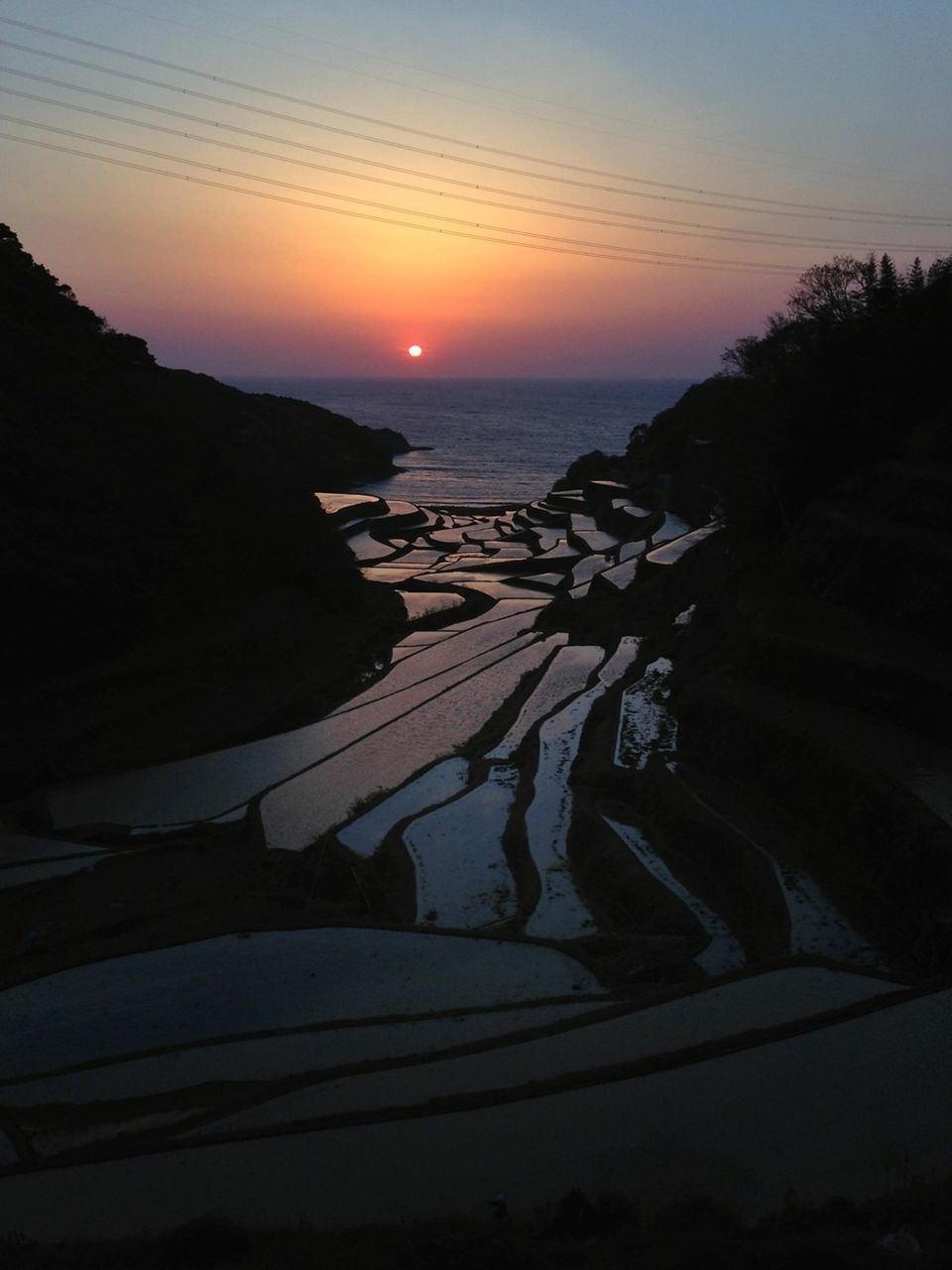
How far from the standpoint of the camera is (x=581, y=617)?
2469 cm

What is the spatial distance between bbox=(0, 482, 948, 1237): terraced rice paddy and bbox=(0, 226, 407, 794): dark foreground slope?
1.84m

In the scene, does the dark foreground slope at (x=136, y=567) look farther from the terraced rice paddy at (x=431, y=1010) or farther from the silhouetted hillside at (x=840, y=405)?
the silhouetted hillside at (x=840, y=405)

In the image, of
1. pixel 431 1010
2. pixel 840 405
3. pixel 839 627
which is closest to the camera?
pixel 431 1010

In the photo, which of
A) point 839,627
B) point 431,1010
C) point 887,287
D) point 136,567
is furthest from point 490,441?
point 431,1010

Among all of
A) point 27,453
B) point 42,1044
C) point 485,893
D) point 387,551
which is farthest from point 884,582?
point 387,551

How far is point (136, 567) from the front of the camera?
18.9 m

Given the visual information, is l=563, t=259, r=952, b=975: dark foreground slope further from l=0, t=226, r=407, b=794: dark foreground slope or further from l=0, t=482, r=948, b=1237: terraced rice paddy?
l=0, t=226, r=407, b=794: dark foreground slope

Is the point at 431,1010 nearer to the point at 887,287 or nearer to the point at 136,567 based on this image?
the point at 136,567

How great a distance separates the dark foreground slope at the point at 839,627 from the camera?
10133 millimetres

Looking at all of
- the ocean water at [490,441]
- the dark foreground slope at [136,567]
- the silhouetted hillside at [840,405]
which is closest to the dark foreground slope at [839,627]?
the silhouetted hillside at [840,405]

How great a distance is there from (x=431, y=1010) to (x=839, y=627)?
9.54 metres

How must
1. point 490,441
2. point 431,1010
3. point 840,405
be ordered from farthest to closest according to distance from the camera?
1. point 490,441
2. point 840,405
3. point 431,1010

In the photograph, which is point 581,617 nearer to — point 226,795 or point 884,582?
point 884,582

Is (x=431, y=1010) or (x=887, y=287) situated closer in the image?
(x=431, y=1010)
